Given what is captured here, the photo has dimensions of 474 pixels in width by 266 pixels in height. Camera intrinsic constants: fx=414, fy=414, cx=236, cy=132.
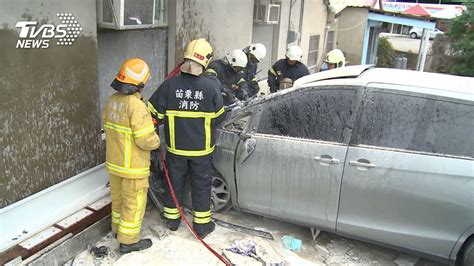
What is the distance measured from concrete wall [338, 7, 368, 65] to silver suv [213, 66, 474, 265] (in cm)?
1079

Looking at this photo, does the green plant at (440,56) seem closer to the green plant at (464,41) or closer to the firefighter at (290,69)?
the green plant at (464,41)

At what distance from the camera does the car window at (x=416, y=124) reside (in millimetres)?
3213

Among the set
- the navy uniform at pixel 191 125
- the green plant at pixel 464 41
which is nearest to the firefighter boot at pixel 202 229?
the navy uniform at pixel 191 125

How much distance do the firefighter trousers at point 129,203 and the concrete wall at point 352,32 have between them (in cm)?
1210

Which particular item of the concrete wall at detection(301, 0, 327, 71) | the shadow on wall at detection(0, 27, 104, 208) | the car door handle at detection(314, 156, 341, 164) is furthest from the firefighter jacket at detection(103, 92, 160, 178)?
the concrete wall at detection(301, 0, 327, 71)

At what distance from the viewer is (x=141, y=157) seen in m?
3.62

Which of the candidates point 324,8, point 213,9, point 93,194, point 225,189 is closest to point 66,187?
point 93,194

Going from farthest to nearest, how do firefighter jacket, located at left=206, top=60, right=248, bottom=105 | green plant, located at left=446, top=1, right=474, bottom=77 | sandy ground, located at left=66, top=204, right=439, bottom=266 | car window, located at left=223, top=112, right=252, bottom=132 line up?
1. green plant, located at left=446, top=1, right=474, bottom=77
2. firefighter jacket, located at left=206, top=60, right=248, bottom=105
3. car window, located at left=223, top=112, right=252, bottom=132
4. sandy ground, located at left=66, top=204, right=439, bottom=266

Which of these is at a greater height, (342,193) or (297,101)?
(297,101)

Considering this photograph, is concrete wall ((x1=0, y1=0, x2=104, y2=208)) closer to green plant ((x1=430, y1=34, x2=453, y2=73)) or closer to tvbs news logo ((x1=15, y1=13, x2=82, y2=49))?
tvbs news logo ((x1=15, y1=13, x2=82, y2=49))

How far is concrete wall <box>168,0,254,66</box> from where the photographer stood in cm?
588

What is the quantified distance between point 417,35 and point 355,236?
30431mm

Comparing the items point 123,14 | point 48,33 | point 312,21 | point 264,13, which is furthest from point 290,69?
point 312,21

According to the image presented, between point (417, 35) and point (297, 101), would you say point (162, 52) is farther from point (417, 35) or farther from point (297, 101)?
point (417, 35)
